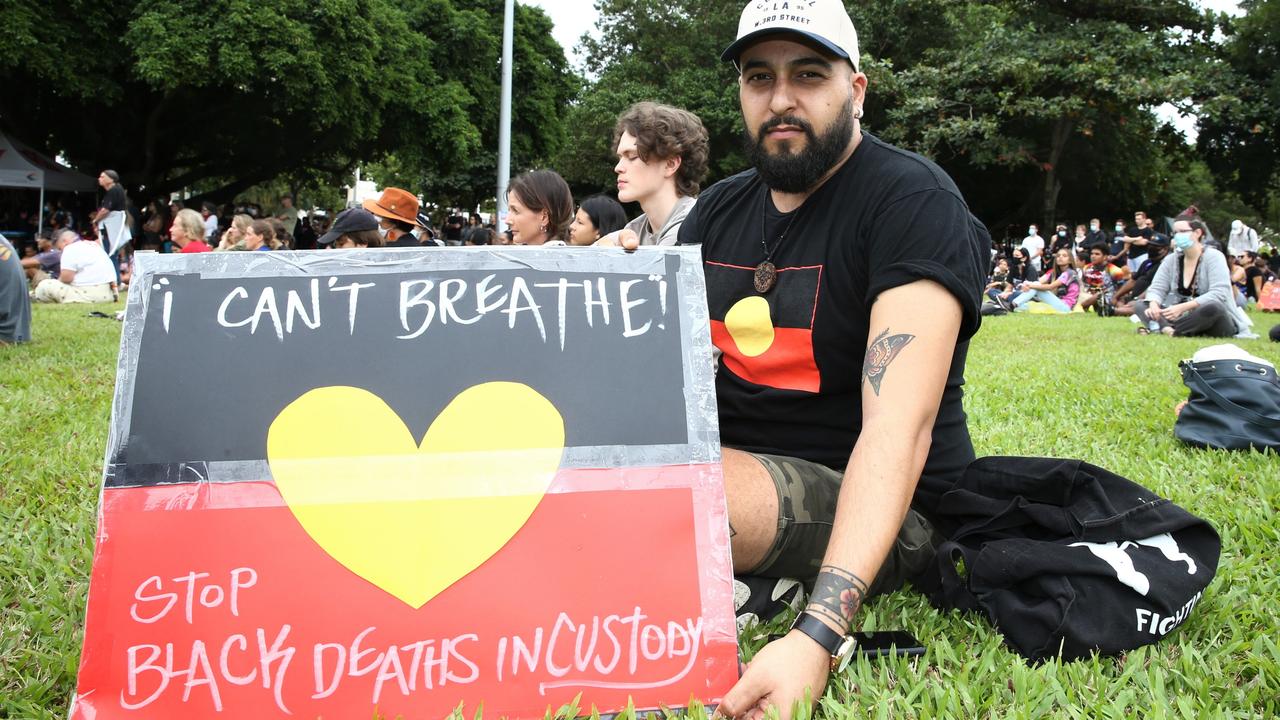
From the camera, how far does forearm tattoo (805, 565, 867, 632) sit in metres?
1.61

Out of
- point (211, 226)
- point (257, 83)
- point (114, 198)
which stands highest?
point (257, 83)

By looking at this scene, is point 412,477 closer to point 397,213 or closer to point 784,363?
point 784,363

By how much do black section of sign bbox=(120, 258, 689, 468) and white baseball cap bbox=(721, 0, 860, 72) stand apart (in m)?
0.66

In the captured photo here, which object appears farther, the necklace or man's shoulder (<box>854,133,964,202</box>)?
the necklace

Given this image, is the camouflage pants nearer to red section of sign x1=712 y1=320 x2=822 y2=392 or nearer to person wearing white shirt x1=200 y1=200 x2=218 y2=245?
red section of sign x1=712 y1=320 x2=822 y2=392

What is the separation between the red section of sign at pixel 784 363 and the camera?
2.09m

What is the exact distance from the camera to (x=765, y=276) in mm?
2186

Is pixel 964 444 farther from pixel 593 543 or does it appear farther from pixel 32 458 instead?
pixel 32 458

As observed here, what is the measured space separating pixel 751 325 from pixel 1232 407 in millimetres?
2692

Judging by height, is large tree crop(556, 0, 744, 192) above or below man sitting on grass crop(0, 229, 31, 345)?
above

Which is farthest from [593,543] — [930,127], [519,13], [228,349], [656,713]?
[519,13]

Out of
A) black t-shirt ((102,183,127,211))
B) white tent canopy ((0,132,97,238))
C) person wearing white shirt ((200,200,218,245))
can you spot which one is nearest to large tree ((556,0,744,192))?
person wearing white shirt ((200,200,218,245))

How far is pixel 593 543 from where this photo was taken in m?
1.62

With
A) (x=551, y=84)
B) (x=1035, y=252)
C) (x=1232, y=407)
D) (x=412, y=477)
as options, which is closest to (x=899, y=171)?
(x=412, y=477)
